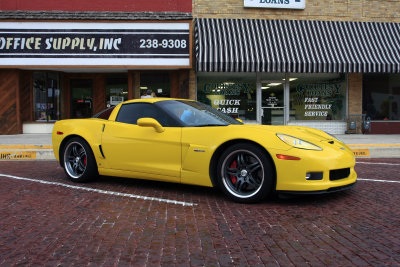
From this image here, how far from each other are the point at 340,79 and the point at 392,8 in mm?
3638

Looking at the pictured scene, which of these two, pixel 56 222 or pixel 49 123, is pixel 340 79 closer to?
pixel 49 123

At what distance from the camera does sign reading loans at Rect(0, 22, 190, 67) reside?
1399 centimetres

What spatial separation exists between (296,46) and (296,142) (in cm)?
1053

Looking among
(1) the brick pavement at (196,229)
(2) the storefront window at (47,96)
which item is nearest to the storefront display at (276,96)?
(2) the storefront window at (47,96)

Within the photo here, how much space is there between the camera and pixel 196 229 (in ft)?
11.4

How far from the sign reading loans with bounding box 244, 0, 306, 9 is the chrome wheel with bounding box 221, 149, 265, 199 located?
11576mm

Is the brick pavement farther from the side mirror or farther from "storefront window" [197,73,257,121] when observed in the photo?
"storefront window" [197,73,257,121]

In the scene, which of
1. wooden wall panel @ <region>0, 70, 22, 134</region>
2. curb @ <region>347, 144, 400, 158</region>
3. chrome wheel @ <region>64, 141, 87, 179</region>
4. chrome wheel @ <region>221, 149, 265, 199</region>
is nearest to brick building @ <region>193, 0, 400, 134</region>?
curb @ <region>347, 144, 400, 158</region>

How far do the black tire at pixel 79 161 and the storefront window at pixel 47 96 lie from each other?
10704 mm

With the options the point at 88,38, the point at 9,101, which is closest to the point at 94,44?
the point at 88,38

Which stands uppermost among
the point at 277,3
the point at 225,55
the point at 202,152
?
the point at 277,3

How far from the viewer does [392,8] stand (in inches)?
595

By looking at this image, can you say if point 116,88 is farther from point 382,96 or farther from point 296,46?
point 382,96

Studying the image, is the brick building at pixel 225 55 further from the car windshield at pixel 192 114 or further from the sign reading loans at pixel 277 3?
the car windshield at pixel 192 114
